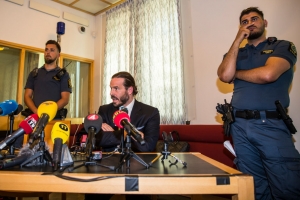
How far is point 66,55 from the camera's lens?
497 cm

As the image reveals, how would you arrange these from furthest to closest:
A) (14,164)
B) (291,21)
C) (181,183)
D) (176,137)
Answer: (176,137) → (291,21) → (14,164) → (181,183)

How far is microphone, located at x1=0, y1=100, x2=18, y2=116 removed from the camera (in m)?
1.38

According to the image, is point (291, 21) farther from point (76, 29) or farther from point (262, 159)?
point (76, 29)

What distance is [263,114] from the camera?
164cm

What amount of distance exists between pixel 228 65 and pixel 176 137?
4.78ft

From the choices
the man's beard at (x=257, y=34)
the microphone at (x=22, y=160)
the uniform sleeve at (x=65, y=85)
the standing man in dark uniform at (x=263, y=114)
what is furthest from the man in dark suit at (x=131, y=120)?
the uniform sleeve at (x=65, y=85)

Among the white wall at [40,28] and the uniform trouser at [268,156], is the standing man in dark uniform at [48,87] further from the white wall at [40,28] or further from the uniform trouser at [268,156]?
the uniform trouser at [268,156]

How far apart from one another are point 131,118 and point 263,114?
1074 millimetres

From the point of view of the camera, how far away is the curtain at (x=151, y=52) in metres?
3.70

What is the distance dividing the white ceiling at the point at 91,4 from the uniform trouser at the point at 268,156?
4.14 meters

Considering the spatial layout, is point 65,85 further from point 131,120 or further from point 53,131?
point 53,131

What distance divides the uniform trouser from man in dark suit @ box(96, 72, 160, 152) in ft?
2.24

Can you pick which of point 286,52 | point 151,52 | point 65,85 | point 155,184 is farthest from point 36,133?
point 151,52

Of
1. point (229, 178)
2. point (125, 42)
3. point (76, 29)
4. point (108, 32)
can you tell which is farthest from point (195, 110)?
point (76, 29)
